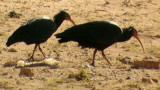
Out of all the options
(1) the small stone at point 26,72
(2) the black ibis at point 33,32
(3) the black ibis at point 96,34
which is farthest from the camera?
(2) the black ibis at point 33,32

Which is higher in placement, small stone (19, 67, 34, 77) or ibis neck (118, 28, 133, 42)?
small stone (19, 67, 34, 77)

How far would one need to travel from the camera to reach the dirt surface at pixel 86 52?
9.78m

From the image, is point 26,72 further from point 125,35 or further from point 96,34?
point 125,35

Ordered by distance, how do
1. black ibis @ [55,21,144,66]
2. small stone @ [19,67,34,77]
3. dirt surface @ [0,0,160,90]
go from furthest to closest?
black ibis @ [55,21,144,66] < small stone @ [19,67,34,77] < dirt surface @ [0,0,160,90]

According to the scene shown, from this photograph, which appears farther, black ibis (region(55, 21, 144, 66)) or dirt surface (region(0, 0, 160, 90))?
black ibis (region(55, 21, 144, 66))

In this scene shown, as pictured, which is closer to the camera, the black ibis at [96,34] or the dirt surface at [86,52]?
the dirt surface at [86,52]

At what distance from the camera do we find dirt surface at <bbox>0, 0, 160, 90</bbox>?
9781 millimetres

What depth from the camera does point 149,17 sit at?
17562 millimetres

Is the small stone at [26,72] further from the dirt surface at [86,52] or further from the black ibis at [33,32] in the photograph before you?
the black ibis at [33,32]

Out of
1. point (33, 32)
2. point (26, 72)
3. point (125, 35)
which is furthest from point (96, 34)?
point (26, 72)

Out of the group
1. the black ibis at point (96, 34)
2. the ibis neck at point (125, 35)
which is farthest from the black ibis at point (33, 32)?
the ibis neck at point (125, 35)

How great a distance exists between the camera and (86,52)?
12797 millimetres

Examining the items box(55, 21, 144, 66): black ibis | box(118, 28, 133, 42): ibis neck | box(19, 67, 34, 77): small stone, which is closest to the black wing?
box(55, 21, 144, 66): black ibis

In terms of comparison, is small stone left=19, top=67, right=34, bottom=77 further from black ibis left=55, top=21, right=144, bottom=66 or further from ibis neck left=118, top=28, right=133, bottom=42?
ibis neck left=118, top=28, right=133, bottom=42
